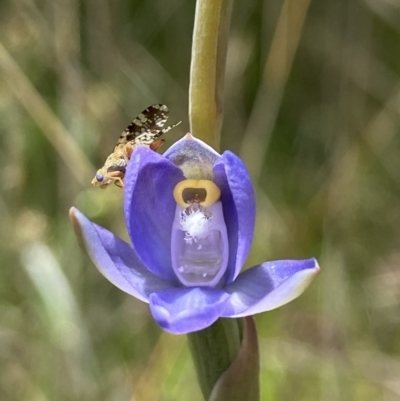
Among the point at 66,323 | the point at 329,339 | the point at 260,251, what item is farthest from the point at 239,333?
the point at 260,251

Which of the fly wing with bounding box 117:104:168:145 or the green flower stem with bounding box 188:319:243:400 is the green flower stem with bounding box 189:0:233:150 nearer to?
the fly wing with bounding box 117:104:168:145

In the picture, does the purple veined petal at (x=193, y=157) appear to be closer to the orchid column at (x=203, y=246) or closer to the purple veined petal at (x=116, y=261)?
the orchid column at (x=203, y=246)

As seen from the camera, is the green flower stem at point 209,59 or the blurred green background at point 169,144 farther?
the blurred green background at point 169,144

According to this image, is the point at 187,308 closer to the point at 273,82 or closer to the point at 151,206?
the point at 151,206

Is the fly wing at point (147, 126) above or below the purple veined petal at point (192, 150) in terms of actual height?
above

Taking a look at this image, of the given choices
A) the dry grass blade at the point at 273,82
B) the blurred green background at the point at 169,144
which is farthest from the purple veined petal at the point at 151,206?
the dry grass blade at the point at 273,82

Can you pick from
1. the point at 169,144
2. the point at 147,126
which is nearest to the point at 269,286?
the point at 147,126
